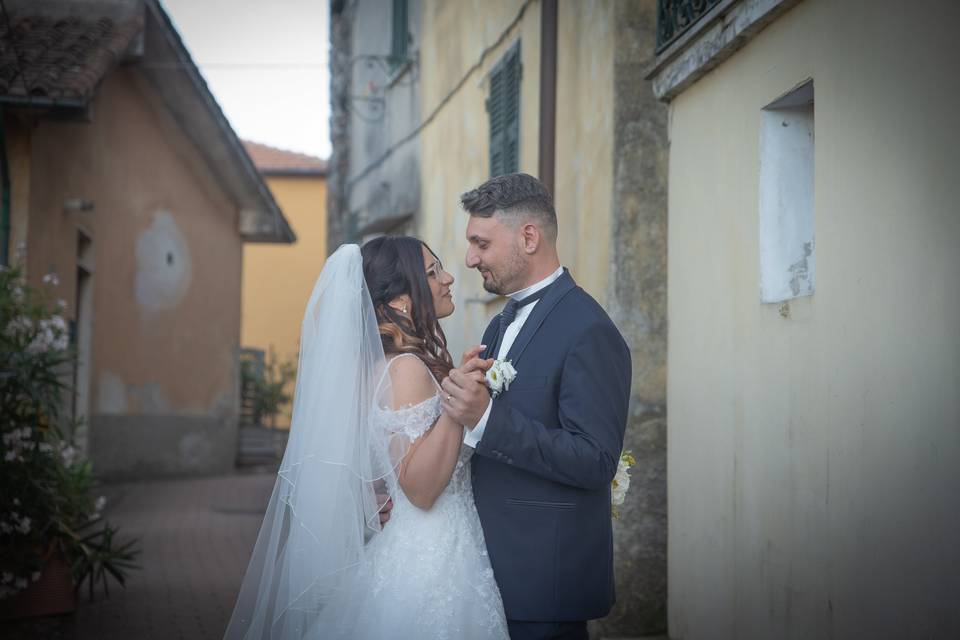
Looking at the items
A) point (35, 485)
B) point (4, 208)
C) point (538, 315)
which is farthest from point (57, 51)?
point (538, 315)

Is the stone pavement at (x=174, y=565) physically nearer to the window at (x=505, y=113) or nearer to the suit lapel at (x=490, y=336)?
the suit lapel at (x=490, y=336)

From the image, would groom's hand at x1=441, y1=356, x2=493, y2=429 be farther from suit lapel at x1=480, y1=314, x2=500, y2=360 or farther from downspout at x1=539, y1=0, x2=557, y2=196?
downspout at x1=539, y1=0, x2=557, y2=196

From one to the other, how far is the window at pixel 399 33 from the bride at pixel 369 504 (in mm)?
9928

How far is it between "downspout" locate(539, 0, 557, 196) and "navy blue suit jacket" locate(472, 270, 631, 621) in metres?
3.88

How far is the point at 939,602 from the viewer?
3189mm

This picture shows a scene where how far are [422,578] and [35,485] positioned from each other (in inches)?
162

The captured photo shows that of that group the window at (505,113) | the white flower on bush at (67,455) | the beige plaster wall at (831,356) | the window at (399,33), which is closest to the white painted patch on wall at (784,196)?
the beige plaster wall at (831,356)

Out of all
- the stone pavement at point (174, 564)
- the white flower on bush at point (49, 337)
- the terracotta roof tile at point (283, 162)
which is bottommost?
the stone pavement at point (174, 564)

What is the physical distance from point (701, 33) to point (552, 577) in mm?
2839

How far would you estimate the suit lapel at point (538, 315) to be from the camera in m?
3.43

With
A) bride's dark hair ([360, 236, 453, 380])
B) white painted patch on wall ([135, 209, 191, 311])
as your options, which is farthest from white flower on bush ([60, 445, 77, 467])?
white painted patch on wall ([135, 209, 191, 311])

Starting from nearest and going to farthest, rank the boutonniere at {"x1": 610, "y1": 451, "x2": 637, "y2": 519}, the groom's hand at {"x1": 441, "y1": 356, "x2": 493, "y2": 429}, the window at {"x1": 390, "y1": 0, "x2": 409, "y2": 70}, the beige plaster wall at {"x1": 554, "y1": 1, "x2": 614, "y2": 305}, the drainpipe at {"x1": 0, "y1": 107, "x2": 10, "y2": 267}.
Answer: the groom's hand at {"x1": 441, "y1": 356, "x2": 493, "y2": 429} < the boutonniere at {"x1": 610, "y1": 451, "x2": 637, "y2": 519} < the beige plaster wall at {"x1": 554, "y1": 1, "x2": 614, "y2": 305} < the drainpipe at {"x1": 0, "y1": 107, "x2": 10, "y2": 267} < the window at {"x1": 390, "y1": 0, "x2": 409, "y2": 70}

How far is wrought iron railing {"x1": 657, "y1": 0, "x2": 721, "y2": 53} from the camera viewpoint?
5160mm

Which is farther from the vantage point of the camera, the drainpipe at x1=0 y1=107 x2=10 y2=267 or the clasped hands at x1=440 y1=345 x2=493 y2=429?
the drainpipe at x1=0 y1=107 x2=10 y2=267
